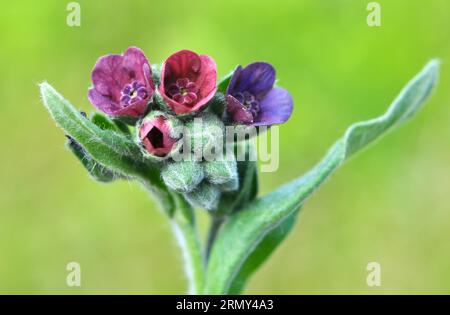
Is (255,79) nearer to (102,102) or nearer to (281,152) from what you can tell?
(102,102)

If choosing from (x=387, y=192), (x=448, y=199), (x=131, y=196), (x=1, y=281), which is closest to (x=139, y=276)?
(x=131, y=196)

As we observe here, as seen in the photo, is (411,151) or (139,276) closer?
(139,276)

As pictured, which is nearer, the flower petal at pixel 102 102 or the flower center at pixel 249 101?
the flower petal at pixel 102 102

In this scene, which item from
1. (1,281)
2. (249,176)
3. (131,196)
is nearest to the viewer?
(249,176)

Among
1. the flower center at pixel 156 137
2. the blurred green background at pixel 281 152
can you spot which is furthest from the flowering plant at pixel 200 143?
the blurred green background at pixel 281 152

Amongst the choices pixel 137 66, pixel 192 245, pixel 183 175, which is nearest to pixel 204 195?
pixel 183 175

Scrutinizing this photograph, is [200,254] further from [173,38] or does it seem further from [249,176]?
[173,38]

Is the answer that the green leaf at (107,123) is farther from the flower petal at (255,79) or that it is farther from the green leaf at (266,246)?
the green leaf at (266,246)

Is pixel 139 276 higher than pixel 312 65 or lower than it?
lower
